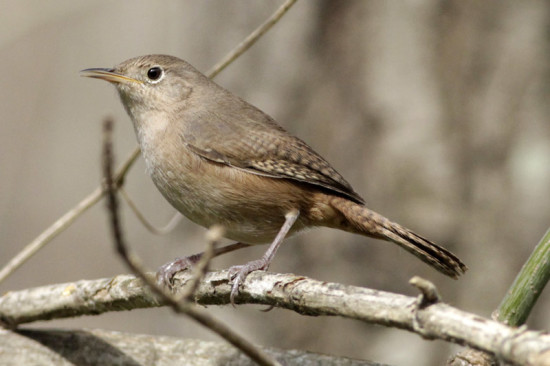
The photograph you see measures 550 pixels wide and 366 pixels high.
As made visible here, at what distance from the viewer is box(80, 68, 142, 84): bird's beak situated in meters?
3.97

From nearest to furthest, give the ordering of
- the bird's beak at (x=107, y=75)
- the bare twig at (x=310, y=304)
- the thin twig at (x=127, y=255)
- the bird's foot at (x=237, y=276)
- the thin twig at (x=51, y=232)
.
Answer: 1. the thin twig at (x=127, y=255)
2. the bare twig at (x=310, y=304)
3. the bird's foot at (x=237, y=276)
4. the thin twig at (x=51, y=232)
5. the bird's beak at (x=107, y=75)

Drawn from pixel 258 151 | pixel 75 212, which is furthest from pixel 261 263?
pixel 75 212

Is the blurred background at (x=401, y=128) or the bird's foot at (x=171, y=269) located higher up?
the blurred background at (x=401, y=128)

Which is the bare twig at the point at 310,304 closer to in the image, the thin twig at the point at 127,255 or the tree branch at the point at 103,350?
the tree branch at the point at 103,350

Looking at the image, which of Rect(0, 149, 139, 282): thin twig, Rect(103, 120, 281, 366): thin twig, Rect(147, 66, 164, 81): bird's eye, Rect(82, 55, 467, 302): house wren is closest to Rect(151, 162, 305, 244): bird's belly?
Rect(82, 55, 467, 302): house wren

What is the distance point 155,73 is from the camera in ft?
13.7

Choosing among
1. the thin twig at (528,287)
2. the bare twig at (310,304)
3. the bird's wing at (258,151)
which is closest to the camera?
the bare twig at (310,304)

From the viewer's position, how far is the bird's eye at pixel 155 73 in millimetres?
4168

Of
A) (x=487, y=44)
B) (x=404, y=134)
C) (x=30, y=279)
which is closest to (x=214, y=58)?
(x=404, y=134)

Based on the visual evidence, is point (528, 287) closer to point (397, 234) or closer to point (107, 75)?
point (397, 234)

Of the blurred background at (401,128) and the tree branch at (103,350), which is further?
the blurred background at (401,128)

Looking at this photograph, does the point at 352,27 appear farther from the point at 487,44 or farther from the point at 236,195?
the point at 236,195

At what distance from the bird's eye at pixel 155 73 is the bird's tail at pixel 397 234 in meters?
1.35

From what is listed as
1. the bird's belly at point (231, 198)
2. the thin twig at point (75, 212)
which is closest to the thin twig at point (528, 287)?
the bird's belly at point (231, 198)
